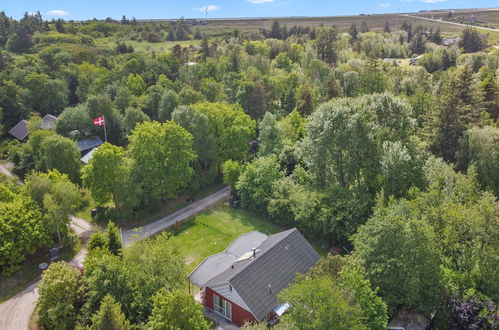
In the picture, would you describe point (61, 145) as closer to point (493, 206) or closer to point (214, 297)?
point (214, 297)

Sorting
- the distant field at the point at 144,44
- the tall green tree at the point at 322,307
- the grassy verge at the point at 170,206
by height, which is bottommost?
the grassy verge at the point at 170,206

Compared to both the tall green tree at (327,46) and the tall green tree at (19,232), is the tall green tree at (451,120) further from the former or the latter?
the tall green tree at (327,46)

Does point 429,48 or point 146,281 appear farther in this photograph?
point 429,48

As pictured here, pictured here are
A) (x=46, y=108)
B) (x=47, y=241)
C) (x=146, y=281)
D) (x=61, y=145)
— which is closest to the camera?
(x=146, y=281)

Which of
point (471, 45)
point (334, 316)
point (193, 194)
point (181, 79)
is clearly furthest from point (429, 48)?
point (334, 316)

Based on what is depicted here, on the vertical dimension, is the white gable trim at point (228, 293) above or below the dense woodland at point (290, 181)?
below

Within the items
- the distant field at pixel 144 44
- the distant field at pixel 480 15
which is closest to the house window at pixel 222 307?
the distant field at pixel 144 44

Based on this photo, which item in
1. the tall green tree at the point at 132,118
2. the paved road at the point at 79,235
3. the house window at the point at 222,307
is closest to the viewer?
the house window at the point at 222,307
